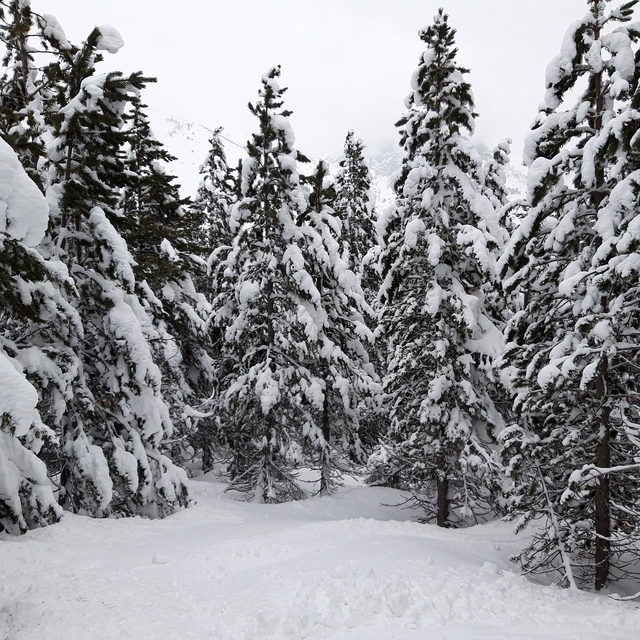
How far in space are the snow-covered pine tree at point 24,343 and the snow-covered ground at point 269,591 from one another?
21.8 inches

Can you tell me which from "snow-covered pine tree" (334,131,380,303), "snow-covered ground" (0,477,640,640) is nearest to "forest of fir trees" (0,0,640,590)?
"snow-covered ground" (0,477,640,640)

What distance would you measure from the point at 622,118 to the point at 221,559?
945cm

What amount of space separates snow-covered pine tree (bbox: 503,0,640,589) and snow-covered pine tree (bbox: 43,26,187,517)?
7721 millimetres

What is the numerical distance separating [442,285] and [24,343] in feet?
32.5

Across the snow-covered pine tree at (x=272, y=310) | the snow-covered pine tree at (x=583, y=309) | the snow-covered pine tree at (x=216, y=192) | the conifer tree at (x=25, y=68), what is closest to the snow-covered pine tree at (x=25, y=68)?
the conifer tree at (x=25, y=68)

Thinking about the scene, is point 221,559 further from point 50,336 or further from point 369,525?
point 50,336

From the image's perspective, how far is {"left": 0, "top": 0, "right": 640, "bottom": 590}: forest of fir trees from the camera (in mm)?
7426

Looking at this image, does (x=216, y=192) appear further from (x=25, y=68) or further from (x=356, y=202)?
(x=25, y=68)

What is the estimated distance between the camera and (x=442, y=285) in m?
12.5

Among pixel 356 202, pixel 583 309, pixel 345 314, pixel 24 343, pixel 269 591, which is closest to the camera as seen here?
pixel 269 591

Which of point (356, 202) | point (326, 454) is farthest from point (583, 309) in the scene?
point (356, 202)

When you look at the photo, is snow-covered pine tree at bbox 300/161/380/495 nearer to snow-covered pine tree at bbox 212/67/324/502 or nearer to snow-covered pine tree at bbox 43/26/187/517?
snow-covered pine tree at bbox 212/67/324/502

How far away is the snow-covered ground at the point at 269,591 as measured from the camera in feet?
17.3

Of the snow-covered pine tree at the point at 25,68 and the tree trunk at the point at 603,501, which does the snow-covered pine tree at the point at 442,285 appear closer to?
the tree trunk at the point at 603,501
